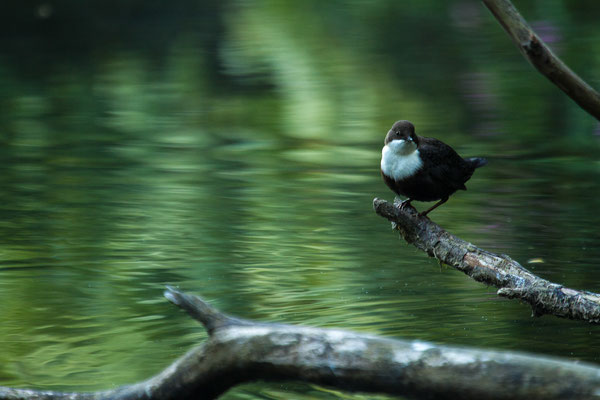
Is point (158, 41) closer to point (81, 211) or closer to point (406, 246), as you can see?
point (81, 211)

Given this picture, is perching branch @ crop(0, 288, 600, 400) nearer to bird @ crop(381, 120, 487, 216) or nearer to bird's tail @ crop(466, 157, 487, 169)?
bird @ crop(381, 120, 487, 216)

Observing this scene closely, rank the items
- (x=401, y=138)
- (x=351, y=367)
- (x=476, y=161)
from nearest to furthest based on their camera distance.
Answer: (x=351, y=367) → (x=401, y=138) → (x=476, y=161)

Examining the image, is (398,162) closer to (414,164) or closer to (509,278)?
(414,164)

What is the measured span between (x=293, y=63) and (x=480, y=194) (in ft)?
15.0

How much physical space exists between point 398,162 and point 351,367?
1.27m

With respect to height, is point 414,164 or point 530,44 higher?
point 530,44

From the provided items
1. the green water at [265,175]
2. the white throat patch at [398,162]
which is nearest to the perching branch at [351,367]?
the green water at [265,175]

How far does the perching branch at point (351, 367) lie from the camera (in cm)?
221

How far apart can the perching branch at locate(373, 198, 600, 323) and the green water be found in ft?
1.98

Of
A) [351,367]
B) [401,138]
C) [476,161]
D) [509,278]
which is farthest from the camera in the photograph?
[476,161]

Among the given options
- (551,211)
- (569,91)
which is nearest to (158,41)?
(551,211)

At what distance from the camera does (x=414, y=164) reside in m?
3.47

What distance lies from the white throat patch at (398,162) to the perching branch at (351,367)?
112 cm

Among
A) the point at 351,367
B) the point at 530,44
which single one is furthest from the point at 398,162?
the point at 351,367
